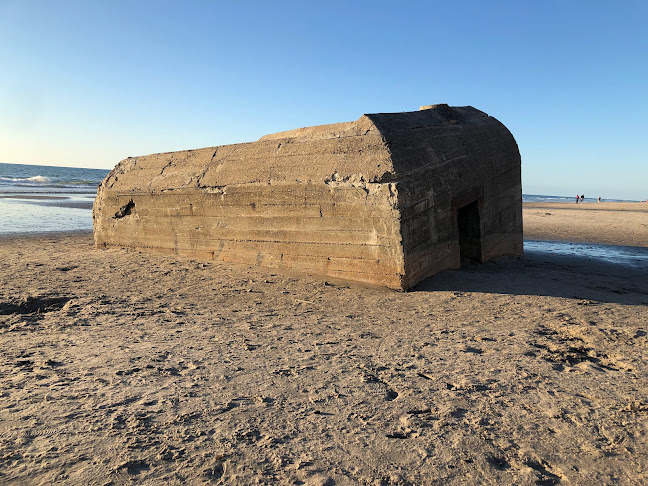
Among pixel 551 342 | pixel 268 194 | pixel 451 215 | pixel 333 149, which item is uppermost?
pixel 333 149

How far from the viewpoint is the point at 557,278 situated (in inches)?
249

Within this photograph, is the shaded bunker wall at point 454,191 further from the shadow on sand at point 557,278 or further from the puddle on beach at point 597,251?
the puddle on beach at point 597,251

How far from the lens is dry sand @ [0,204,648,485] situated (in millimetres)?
2039

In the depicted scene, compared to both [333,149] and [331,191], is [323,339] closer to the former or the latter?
[331,191]

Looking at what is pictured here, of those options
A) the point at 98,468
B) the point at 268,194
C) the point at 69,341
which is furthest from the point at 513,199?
the point at 98,468

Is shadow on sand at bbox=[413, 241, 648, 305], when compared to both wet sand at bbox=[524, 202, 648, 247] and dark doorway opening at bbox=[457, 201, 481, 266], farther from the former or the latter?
wet sand at bbox=[524, 202, 648, 247]

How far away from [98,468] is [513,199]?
7.59m

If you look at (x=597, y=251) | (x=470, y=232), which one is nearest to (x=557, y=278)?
(x=470, y=232)

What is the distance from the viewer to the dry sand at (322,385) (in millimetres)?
2039

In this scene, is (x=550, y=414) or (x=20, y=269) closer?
(x=550, y=414)

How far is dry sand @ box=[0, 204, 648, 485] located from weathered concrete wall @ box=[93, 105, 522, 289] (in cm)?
56

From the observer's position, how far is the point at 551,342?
3.71m

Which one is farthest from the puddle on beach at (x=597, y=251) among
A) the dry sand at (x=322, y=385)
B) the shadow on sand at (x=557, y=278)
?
the dry sand at (x=322, y=385)

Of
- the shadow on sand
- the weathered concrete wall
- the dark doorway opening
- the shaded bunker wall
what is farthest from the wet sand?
the dark doorway opening
